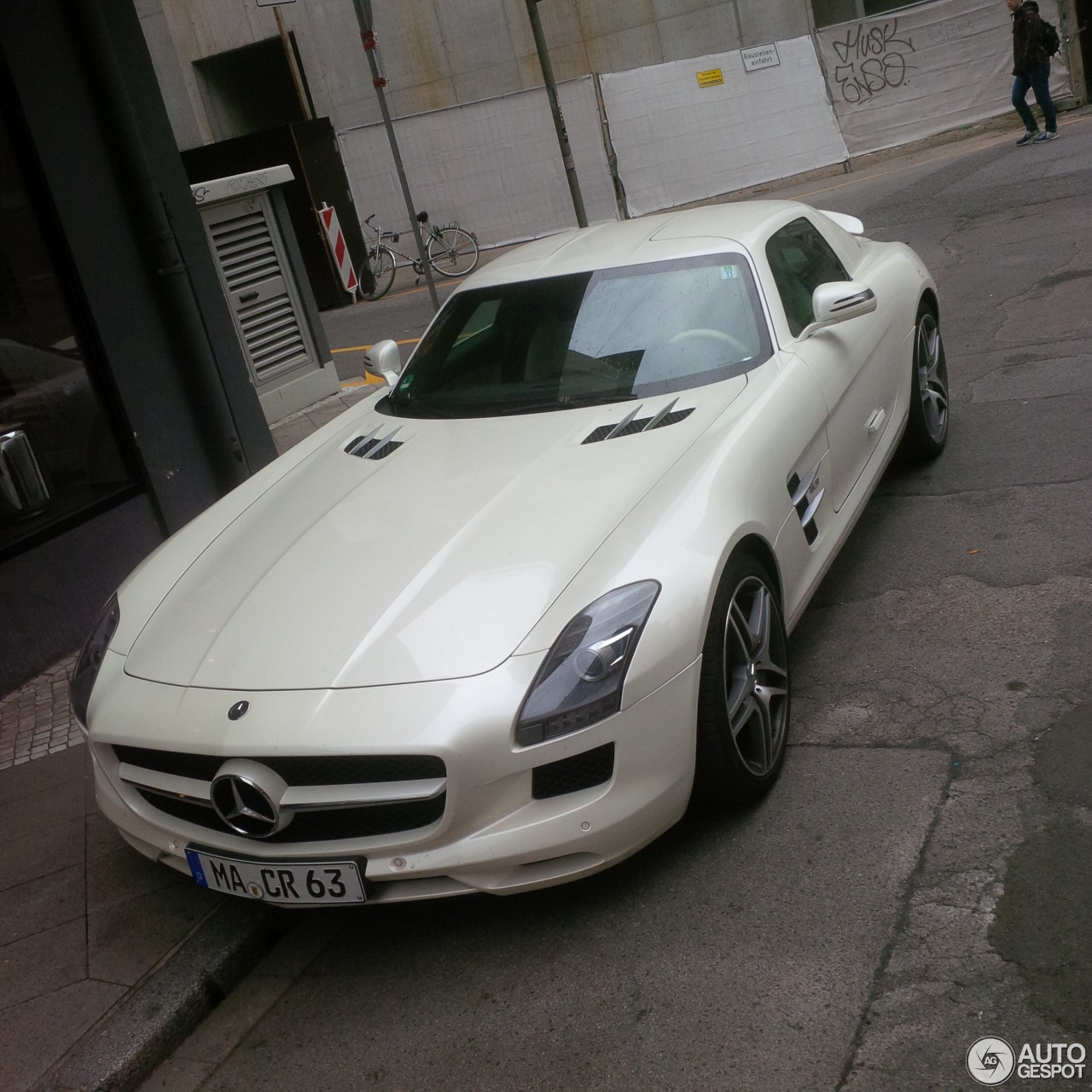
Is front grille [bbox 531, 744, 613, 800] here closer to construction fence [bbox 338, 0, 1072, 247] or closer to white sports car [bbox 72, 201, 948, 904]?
→ white sports car [bbox 72, 201, 948, 904]

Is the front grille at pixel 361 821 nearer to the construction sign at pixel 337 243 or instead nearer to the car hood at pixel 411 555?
the car hood at pixel 411 555

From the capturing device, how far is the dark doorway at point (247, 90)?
2283cm

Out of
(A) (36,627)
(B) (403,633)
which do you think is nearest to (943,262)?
(A) (36,627)

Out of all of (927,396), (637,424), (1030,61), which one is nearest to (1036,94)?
(1030,61)

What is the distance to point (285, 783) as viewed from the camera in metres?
2.86

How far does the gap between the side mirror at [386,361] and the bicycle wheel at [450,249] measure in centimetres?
1338

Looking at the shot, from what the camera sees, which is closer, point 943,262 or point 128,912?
point 128,912

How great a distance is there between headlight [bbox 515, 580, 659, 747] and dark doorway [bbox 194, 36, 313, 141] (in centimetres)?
2187

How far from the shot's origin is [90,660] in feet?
11.7

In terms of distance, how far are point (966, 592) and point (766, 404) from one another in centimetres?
113

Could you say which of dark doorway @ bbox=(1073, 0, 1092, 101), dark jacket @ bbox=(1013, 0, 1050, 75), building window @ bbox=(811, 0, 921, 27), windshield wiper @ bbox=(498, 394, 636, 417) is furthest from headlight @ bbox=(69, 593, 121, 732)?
building window @ bbox=(811, 0, 921, 27)

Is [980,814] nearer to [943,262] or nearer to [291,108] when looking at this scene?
[943,262]

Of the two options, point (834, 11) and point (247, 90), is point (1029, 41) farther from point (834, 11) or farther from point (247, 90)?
point (247, 90)

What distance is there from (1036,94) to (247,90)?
1501 centimetres
